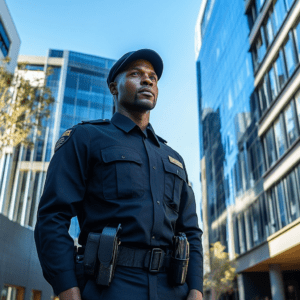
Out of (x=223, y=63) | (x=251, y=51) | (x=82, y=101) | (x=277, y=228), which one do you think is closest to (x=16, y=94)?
(x=277, y=228)

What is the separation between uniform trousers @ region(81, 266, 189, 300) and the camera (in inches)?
72.2

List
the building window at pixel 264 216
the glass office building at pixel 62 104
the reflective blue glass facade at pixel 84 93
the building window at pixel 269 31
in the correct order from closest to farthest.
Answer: the building window at pixel 264 216, the building window at pixel 269 31, the glass office building at pixel 62 104, the reflective blue glass facade at pixel 84 93

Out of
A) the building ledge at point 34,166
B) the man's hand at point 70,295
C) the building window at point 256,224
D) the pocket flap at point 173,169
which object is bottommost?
the man's hand at point 70,295

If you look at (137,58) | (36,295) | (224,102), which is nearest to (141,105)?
(137,58)

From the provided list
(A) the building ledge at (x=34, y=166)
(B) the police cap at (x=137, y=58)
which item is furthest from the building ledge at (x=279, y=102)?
(A) the building ledge at (x=34, y=166)

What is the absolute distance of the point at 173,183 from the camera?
2.37 metres

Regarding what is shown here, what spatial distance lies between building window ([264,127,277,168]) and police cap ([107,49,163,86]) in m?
21.9

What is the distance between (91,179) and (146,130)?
0.62 meters

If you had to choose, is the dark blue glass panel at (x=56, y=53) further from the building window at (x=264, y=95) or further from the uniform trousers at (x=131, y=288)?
the uniform trousers at (x=131, y=288)

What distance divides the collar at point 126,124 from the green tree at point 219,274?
28024 millimetres

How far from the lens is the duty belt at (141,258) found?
1.93 m

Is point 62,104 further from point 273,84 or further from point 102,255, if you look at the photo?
point 102,255

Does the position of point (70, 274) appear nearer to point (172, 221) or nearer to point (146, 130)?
point (172, 221)

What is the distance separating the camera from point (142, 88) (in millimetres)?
2465
